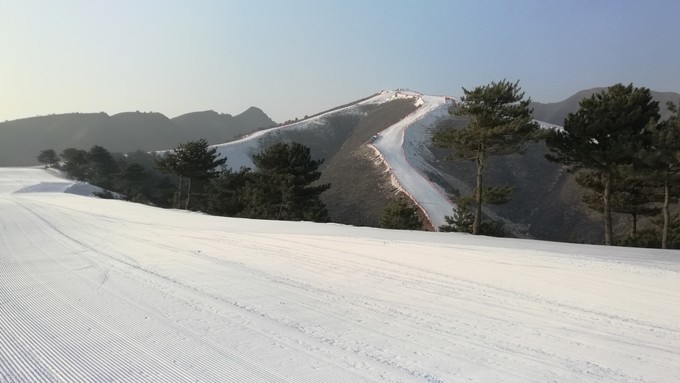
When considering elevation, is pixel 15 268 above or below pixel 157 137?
below

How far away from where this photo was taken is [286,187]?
30.9 meters

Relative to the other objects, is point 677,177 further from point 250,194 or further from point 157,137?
point 157,137

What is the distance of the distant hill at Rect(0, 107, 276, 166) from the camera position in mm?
145375

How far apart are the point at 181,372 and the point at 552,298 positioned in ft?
14.9

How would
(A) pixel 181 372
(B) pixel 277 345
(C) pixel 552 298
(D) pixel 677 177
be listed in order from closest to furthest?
(A) pixel 181 372 → (B) pixel 277 345 → (C) pixel 552 298 → (D) pixel 677 177

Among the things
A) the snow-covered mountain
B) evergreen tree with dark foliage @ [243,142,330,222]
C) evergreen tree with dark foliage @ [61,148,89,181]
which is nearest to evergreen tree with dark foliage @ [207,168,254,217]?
evergreen tree with dark foliage @ [243,142,330,222]

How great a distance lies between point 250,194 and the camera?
34.5 m

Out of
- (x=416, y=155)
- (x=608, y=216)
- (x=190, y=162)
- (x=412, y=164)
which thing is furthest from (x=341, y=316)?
(x=416, y=155)

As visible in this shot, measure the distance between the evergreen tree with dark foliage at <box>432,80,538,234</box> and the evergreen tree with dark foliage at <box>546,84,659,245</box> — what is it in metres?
1.50

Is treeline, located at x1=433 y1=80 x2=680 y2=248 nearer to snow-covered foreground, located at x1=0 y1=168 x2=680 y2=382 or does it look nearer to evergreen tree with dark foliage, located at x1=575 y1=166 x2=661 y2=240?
evergreen tree with dark foliage, located at x1=575 y1=166 x2=661 y2=240

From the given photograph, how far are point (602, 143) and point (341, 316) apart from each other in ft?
61.8

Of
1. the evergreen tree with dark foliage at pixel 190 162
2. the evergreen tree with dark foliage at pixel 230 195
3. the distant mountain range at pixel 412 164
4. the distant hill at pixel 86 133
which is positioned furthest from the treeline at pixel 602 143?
the distant hill at pixel 86 133

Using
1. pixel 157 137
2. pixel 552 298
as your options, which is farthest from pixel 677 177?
pixel 157 137

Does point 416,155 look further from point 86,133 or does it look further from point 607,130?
point 86,133
